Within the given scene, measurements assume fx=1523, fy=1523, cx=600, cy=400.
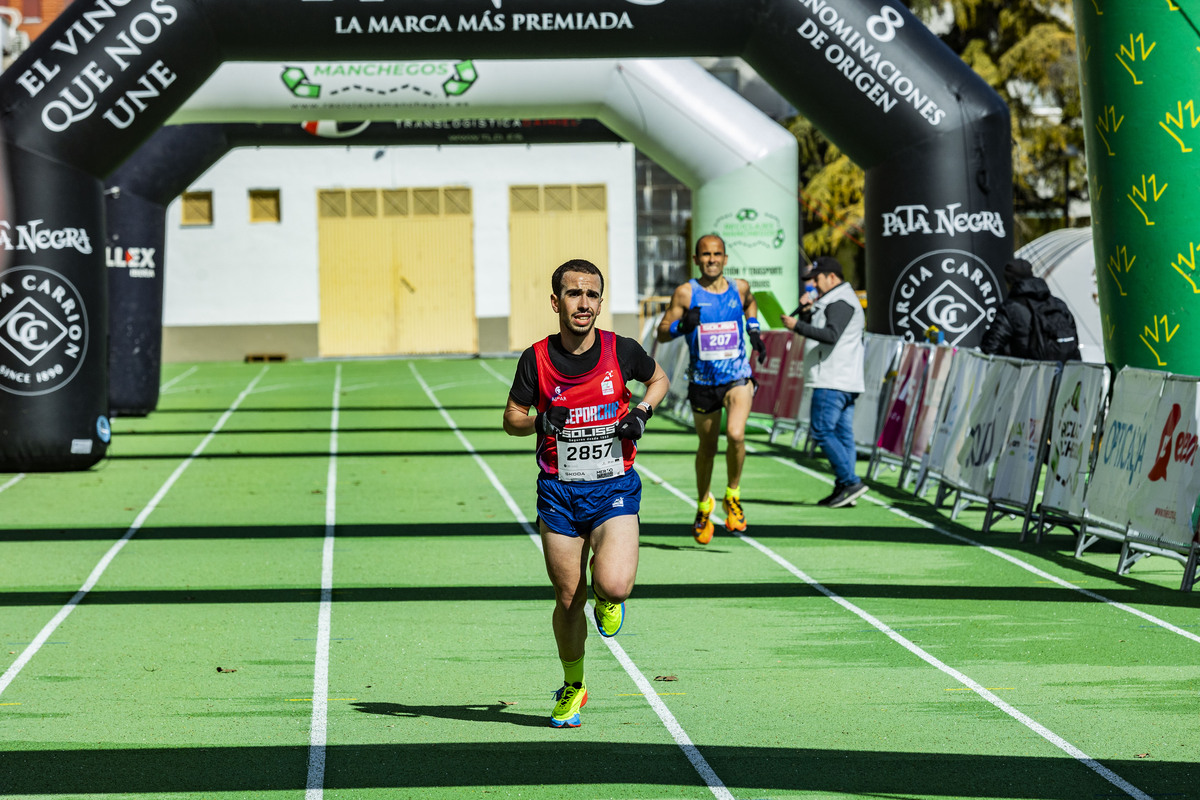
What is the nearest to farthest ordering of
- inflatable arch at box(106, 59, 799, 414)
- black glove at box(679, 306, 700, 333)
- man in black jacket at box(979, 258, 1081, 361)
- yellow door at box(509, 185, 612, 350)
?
black glove at box(679, 306, 700, 333) → man in black jacket at box(979, 258, 1081, 361) → inflatable arch at box(106, 59, 799, 414) → yellow door at box(509, 185, 612, 350)

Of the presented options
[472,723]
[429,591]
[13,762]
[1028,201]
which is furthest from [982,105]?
[1028,201]

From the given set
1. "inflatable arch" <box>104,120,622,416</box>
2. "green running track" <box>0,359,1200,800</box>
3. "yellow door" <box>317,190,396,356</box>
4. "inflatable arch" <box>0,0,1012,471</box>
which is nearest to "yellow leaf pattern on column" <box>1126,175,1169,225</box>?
"green running track" <box>0,359,1200,800</box>

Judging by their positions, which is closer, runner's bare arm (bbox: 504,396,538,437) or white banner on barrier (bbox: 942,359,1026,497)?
runner's bare arm (bbox: 504,396,538,437)

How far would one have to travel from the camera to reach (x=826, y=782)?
16.8ft

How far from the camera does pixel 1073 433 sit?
32.3 ft

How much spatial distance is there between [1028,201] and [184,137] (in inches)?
893

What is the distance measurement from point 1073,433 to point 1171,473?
1.28m

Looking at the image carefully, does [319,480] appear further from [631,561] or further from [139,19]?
[631,561]

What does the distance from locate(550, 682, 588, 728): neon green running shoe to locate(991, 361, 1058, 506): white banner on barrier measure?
5.35m

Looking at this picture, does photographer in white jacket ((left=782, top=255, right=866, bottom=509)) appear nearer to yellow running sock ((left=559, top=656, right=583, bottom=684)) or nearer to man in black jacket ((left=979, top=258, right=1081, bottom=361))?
man in black jacket ((left=979, top=258, right=1081, bottom=361))

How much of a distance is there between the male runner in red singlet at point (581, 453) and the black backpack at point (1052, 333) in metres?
7.20

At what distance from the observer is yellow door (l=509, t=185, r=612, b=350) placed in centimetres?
3703

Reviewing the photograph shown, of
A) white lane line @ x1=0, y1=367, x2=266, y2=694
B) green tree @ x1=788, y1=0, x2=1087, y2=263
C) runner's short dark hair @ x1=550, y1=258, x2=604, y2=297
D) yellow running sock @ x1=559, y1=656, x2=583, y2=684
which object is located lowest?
white lane line @ x1=0, y1=367, x2=266, y2=694

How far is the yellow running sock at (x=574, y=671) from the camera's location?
579 cm
